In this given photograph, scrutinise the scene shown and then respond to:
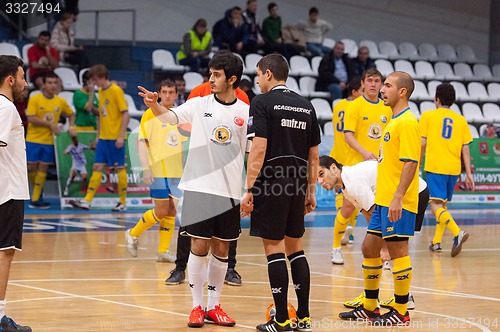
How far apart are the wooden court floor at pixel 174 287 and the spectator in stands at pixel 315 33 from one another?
32.0 feet

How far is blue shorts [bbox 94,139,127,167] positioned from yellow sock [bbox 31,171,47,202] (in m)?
1.06

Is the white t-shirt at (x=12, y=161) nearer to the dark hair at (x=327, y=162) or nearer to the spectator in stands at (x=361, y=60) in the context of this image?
the dark hair at (x=327, y=162)

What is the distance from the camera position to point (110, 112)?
1580 centimetres

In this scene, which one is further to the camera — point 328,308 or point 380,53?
point 380,53

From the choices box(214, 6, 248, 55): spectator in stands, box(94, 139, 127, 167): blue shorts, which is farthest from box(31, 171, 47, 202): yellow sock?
box(214, 6, 248, 55): spectator in stands

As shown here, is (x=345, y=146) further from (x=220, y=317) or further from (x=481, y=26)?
(x=481, y=26)

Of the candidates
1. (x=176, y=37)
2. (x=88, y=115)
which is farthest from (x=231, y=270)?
(x=176, y=37)

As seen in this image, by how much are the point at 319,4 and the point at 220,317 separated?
1859 cm

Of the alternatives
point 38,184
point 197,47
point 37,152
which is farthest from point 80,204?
point 197,47

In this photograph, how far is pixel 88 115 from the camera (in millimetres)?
16797

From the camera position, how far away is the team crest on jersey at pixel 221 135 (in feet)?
23.6

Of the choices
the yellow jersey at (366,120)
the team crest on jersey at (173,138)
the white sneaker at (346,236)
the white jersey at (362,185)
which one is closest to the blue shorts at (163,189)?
the team crest on jersey at (173,138)

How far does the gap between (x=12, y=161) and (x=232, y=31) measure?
1408cm

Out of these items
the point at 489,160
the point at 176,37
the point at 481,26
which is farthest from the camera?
the point at 481,26
